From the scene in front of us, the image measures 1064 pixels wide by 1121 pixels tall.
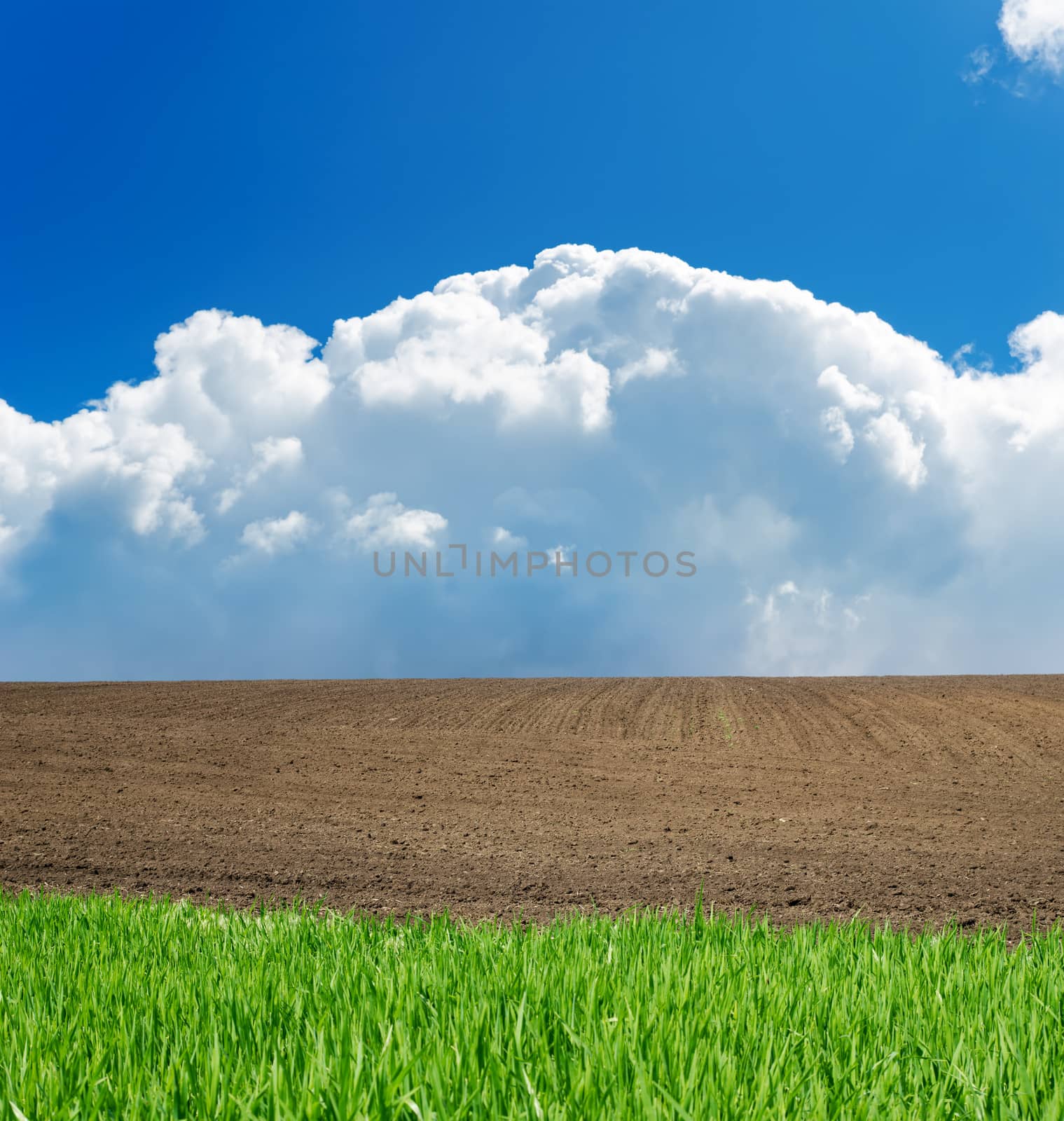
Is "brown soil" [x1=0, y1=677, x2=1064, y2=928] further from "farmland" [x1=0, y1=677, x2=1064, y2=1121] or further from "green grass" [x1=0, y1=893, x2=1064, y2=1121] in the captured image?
"green grass" [x1=0, y1=893, x2=1064, y2=1121]

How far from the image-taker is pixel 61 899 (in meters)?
5.92

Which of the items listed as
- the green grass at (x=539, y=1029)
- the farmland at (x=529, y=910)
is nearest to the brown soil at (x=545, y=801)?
the farmland at (x=529, y=910)

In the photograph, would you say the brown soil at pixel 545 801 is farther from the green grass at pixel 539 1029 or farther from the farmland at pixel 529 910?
the green grass at pixel 539 1029

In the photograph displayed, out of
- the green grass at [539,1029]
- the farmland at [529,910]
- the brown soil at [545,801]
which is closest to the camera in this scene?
the green grass at [539,1029]

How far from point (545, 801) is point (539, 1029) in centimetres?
917

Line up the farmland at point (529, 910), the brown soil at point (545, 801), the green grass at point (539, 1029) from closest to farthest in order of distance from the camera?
the green grass at point (539, 1029), the farmland at point (529, 910), the brown soil at point (545, 801)

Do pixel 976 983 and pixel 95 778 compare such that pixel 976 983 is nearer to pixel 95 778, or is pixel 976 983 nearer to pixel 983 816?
pixel 983 816

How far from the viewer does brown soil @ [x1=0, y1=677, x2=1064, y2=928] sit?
7570 mm

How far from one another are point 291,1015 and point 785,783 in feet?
37.3

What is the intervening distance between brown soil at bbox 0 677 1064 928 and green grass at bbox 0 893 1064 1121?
3.20 metres

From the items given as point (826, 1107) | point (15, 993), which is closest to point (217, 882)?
point (15, 993)

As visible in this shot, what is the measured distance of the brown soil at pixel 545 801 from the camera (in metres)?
7.57

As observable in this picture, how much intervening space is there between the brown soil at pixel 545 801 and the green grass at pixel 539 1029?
3.20 metres

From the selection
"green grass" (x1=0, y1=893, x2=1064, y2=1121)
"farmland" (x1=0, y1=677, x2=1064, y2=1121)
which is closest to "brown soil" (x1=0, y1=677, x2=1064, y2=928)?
"farmland" (x1=0, y1=677, x2=1064, y2=1121)
